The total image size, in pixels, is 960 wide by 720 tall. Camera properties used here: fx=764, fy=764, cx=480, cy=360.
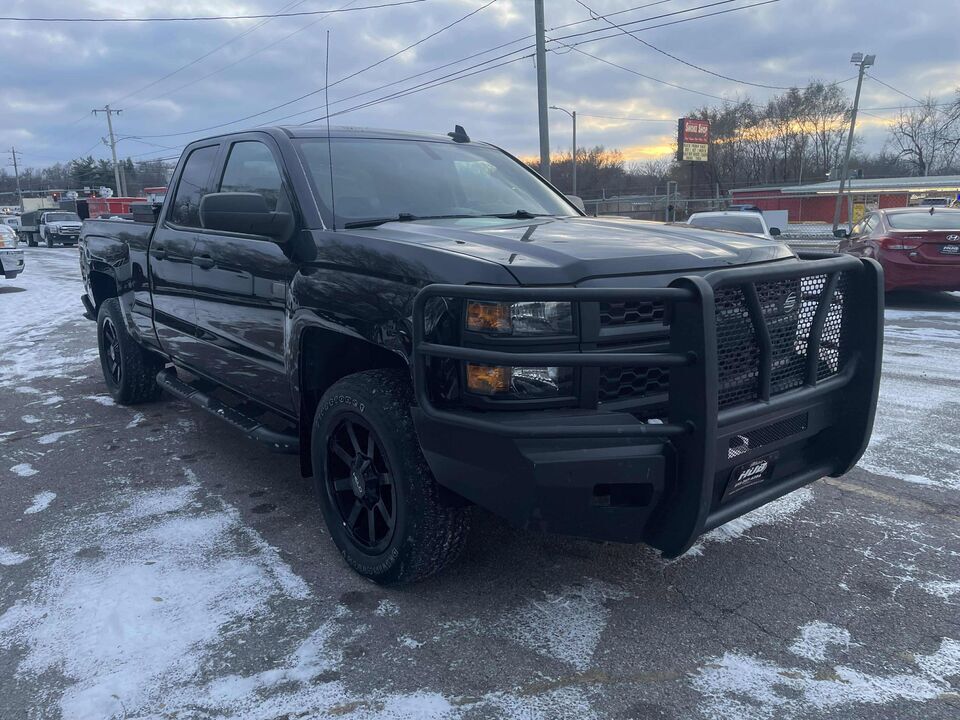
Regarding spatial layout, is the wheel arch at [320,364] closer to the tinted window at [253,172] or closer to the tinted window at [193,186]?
the tinted window at [253,172]

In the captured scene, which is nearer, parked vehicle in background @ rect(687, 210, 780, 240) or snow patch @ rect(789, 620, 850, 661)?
snow patch @ rect(789, 620, 850, 661)

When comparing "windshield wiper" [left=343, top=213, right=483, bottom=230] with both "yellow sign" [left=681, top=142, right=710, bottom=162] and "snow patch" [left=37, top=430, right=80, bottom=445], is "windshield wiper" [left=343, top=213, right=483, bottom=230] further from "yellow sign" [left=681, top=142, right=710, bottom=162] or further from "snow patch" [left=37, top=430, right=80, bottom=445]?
"yellow sign" [left=681, top=142, right=710, bottom=162]

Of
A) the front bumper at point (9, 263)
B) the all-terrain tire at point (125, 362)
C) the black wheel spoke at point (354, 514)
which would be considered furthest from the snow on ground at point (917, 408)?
the front bumper at point (9, 263)

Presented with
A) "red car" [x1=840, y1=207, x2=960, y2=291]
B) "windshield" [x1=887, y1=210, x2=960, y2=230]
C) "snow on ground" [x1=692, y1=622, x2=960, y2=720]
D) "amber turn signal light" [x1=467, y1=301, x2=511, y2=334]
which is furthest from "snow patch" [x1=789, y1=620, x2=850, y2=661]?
"windshield" [x1=887, y1=210, x2=960, y2=230]

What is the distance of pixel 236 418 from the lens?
4199 millimetres

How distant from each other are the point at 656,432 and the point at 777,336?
721mm

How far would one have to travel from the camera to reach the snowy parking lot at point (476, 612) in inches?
96.0

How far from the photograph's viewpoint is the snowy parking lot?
2438mm

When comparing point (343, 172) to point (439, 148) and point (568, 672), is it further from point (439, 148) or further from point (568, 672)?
point (568, 672)

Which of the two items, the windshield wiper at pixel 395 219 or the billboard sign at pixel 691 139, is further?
the billboard sign at pixel 691 139

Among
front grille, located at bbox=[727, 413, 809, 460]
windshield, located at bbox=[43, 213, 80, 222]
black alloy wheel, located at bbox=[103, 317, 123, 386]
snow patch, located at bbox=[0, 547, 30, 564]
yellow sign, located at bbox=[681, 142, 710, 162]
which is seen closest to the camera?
front grille, located at bbox=[727, 413, 809, 460]

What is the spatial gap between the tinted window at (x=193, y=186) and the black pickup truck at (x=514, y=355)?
2.37 feet

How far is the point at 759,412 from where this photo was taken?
261cm

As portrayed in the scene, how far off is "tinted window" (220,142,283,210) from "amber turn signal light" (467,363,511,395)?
1573 mm
